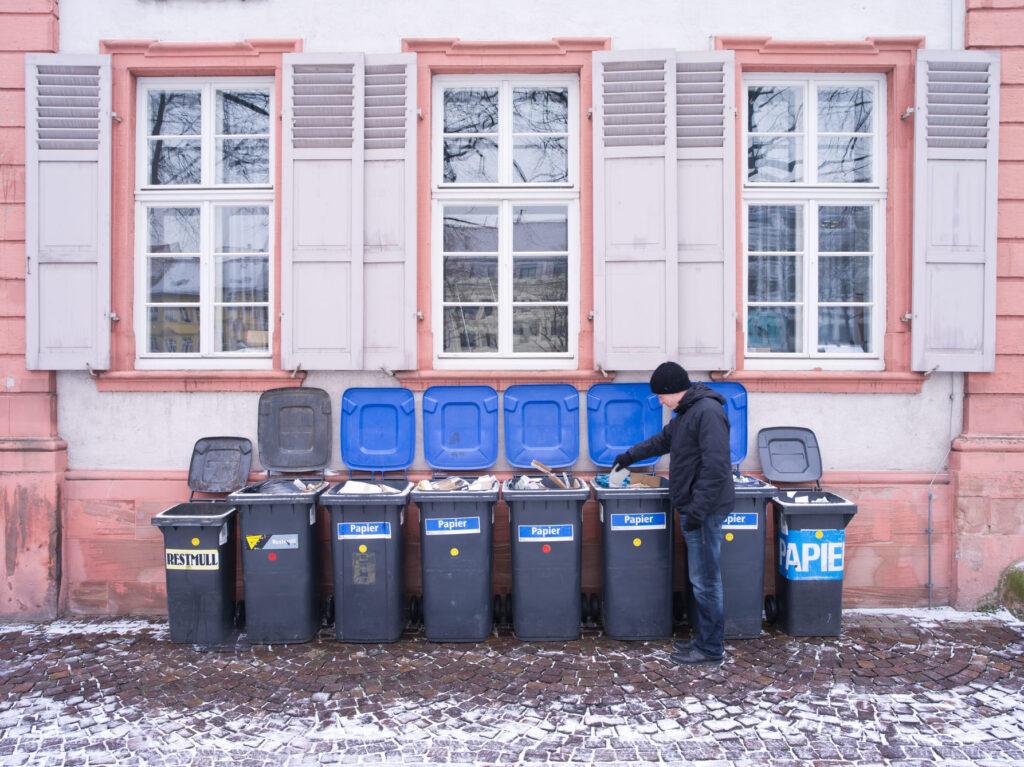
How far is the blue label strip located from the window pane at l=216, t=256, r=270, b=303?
7.85ft

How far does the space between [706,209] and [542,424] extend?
81.9 inches

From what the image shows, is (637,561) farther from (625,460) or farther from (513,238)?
(513,238)

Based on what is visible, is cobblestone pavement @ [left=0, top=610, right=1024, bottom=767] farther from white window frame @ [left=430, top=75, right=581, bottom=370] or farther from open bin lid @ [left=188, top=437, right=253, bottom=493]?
white window frame @ [left=430, top=75, right=581, bottom=370]

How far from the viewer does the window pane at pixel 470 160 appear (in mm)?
5762

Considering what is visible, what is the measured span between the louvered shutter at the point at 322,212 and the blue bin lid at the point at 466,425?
738 mm

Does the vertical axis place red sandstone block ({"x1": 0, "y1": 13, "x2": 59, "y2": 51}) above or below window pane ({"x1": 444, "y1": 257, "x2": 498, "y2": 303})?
above

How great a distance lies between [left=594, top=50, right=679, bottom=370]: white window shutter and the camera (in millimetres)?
5379

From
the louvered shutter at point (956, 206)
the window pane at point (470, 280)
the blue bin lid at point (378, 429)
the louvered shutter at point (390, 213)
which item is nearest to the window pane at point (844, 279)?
the louvered shutter at point (956, 206)

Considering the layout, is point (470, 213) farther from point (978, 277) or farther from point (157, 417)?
point (978, 277)

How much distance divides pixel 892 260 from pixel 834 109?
132 cm

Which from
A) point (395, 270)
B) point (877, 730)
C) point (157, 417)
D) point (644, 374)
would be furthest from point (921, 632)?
point (157, 417)

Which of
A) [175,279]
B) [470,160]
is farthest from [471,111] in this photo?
[175,279]

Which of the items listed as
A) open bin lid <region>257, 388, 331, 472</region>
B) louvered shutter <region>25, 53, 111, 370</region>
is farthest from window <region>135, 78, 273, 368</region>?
open bin lid <region>257, 388, 331, 472</region>

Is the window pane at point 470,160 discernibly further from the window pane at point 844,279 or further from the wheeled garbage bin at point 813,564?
the wheeled garbage bin at point 813,564
